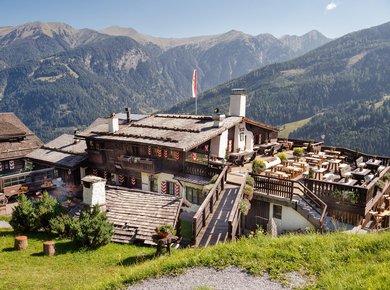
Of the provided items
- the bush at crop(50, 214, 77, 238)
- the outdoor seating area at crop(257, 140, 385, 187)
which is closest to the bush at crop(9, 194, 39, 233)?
the bush at crop(50, 214, 77, 238)

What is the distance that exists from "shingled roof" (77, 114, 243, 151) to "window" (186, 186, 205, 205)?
3005mm

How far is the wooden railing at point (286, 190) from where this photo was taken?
727 inches

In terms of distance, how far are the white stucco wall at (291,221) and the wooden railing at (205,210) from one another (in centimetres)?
327

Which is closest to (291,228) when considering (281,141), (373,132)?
(281,141)

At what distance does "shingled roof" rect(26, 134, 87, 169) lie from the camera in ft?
103

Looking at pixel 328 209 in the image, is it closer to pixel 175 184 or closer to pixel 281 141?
pixel 175 184

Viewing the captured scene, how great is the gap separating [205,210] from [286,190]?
579 cm

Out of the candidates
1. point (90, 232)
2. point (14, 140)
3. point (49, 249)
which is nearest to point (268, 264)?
point (90, 232)

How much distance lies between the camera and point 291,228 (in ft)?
62.6

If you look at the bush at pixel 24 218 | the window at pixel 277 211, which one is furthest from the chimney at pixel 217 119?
the bush at pixel 24 218

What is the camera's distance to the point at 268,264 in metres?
9.45

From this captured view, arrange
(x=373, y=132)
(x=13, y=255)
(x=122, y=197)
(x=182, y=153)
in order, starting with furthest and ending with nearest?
(x=373, y=132) < (x=182, y=153) < (x=122, y=197) < (x=13, y=255)

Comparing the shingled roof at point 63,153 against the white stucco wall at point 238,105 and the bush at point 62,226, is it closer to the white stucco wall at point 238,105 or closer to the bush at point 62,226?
the bush at point 62,226

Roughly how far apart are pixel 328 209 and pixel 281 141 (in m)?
17.8
